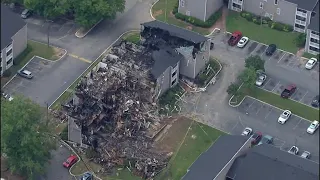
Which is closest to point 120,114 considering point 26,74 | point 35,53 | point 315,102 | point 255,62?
point 26,74

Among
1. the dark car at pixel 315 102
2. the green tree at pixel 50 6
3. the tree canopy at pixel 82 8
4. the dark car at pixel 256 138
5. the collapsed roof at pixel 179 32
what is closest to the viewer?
the dark car at pixel 256 138

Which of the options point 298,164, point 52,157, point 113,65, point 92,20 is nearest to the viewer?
point 298,164

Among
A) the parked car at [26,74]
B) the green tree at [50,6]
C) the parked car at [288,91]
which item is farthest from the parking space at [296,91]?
the parked car at [26,74]

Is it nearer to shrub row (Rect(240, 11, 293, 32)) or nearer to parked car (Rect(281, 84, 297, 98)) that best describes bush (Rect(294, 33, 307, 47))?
shrub row (Rect(240, 11, 293, 32))

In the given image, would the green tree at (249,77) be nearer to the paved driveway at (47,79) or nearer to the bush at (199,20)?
the bush at (199,20)

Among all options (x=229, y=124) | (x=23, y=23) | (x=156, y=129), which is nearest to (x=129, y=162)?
(x=156, y=129)

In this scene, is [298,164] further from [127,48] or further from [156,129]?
[127,48]
